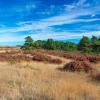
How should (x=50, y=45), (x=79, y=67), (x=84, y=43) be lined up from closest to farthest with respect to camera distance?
(x=79, y=67) < (x=84, y=43) < (x=50, y=45)

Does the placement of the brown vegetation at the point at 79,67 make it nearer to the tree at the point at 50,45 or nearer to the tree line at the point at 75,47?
the tree line at the point at 75,47

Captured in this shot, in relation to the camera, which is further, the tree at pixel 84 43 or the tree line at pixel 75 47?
the tree at pixel 84 43

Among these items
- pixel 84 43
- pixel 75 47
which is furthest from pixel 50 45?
pixel 84 43

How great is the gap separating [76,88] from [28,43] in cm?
4742

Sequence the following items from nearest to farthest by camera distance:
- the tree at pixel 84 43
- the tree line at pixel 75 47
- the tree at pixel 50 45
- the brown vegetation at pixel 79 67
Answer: the brown vegetation at pixel 79 67 → the tree line at pixel 75 47 → the tree at pixel 84 43 → the tree at pixel 50 45

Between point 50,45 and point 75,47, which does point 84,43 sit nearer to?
point 75,47

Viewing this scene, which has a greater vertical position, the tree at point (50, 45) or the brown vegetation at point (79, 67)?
the tree at point (50, 45)

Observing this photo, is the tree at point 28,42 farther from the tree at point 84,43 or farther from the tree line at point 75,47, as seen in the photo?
the tree at point 84,43

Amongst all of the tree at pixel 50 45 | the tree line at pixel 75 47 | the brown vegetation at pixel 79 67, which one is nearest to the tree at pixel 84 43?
the tree line at pixel 75 47

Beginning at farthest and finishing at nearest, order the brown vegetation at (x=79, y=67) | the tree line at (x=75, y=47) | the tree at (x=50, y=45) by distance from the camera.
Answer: the tree at (x=50, y=45) → the tree line at (x=75, y=47) → the brown vegetation at (x=79, y=67)

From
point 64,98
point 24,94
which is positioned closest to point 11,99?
point 24,94

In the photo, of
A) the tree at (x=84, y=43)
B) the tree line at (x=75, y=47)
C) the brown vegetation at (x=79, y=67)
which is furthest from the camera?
the tree at (x=84, y=43)

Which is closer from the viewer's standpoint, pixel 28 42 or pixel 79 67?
pixel 79 67

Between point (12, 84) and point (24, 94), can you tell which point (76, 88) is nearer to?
point (24, 94)
